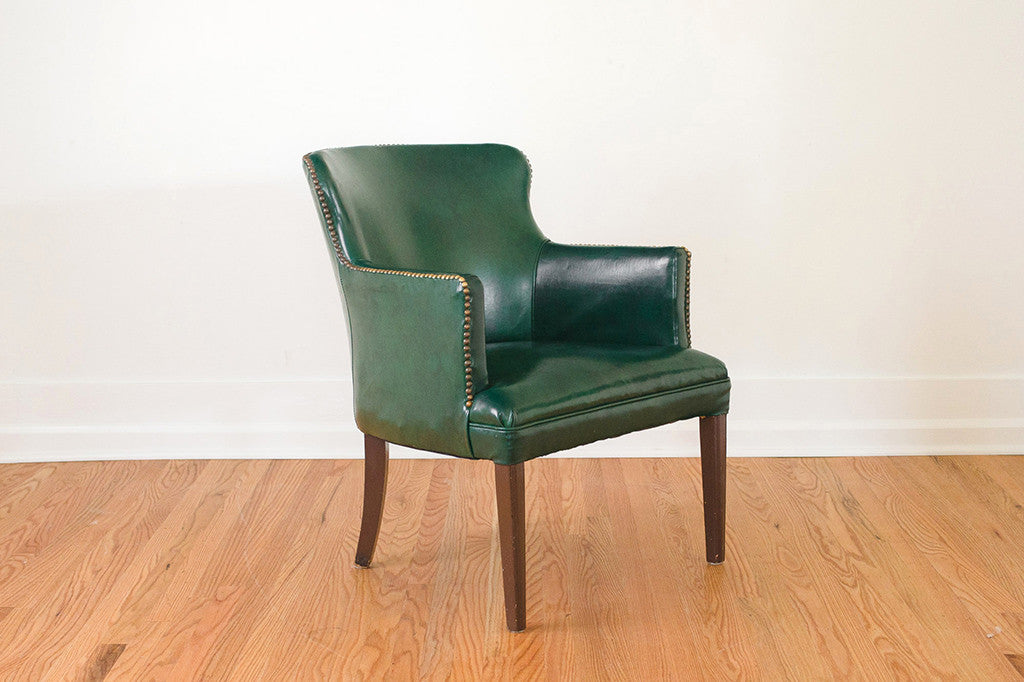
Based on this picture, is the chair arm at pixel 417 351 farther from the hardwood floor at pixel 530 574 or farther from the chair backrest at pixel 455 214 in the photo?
the hardwood floor at pixel 530 574

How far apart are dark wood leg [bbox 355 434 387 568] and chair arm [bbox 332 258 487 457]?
0.11 meters

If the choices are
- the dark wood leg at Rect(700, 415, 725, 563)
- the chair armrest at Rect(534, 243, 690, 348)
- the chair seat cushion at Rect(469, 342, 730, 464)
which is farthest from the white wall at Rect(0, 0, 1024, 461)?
the chair seat cushion at Rect(469, 342, 730, 464)

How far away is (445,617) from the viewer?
6.72ft

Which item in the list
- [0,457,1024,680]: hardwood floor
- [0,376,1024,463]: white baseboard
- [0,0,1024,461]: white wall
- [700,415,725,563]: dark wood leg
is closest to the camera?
[0,457,1024,680]: hardwood floor

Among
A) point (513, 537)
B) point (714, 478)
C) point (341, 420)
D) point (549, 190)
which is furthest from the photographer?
point (341, 420)

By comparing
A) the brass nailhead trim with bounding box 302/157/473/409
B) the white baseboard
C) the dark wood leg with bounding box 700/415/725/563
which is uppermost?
the brass nailhead trim with bounding box 302/157/473/409

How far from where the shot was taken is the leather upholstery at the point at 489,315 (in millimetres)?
1902

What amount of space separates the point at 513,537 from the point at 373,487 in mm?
449

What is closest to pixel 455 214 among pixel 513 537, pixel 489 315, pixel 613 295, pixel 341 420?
pixel 489 315

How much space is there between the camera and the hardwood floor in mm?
1862

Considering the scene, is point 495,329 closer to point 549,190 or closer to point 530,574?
point 530,574

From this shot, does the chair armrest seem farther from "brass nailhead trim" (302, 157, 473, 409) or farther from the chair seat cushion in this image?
"brass nailhead trim" (302, 157, 473, 409)

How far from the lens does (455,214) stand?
7.86 ft

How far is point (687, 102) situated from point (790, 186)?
38 centimetres
